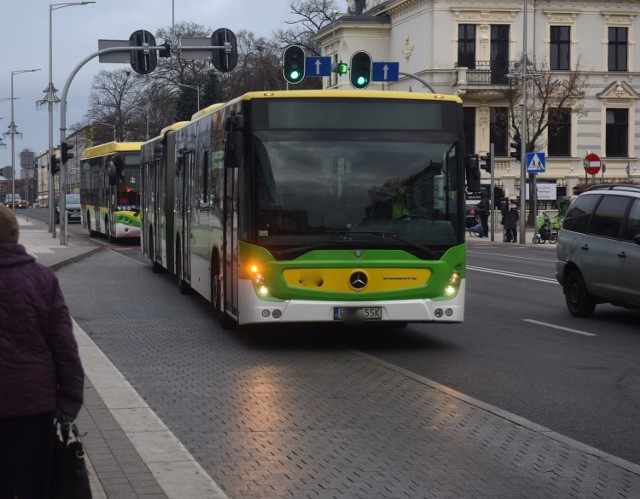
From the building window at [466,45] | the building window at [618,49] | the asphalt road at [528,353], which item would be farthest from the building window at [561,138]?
the asphalt road at [528,353]

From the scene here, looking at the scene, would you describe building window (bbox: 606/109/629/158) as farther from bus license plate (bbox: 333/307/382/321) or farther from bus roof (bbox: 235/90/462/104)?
bus license plate (bbox: 333/307/382/321)

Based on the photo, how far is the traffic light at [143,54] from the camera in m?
32.9

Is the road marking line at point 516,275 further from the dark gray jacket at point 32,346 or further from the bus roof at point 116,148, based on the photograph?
the dark gray jacket at point 32,346

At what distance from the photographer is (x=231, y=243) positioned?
1451 cm

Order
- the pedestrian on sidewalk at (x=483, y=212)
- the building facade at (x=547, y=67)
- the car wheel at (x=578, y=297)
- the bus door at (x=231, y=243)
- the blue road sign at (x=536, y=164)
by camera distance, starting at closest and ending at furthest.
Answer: the bus door at (x=231, y=243) < the car wheel at (x=578, y=297) < the blue road sign at (x=536, y=164) < the pedestrian on sidewalk at (x=483, y=212) < the building facade at (x=547, y=67)

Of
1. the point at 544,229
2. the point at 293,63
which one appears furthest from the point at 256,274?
the point at 544,229

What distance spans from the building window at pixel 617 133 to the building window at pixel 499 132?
21.8ft

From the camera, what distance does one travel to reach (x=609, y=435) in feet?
29.3

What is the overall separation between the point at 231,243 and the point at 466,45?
6194cm

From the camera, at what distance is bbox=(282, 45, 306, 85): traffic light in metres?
30.4

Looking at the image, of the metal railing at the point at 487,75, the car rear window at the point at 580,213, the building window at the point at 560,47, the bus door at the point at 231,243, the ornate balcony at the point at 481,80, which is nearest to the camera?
the bus door at the point at 231,243

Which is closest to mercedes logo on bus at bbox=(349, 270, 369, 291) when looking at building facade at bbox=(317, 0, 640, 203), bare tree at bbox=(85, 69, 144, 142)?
building facade at bbox=(317, 0, 640, 203)

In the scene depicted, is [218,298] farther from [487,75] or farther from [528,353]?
[487,75]

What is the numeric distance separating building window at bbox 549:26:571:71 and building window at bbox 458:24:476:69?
496 centimetres
